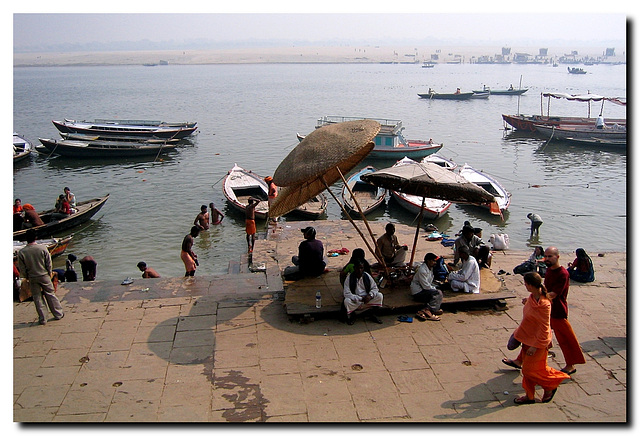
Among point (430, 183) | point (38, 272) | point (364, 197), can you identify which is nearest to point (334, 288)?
point (430, 183)

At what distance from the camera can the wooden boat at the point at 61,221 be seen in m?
15.9

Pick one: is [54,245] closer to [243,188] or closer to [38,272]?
[243,188]

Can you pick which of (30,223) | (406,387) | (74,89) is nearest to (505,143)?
(30,223)

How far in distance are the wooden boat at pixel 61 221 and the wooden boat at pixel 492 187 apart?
12859mm

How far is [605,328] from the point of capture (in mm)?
7754

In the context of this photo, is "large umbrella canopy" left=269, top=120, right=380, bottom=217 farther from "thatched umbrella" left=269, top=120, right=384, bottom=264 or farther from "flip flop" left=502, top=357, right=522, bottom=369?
"flip flop" left=502, top=357, right=522, bottom=369

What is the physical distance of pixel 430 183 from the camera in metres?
8.08

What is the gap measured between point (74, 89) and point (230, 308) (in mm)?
86931

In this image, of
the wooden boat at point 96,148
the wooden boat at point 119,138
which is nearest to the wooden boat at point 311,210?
the wooden boat at point 96,148

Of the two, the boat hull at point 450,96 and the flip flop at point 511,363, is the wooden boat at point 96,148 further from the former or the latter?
the boat hull at point 450,96

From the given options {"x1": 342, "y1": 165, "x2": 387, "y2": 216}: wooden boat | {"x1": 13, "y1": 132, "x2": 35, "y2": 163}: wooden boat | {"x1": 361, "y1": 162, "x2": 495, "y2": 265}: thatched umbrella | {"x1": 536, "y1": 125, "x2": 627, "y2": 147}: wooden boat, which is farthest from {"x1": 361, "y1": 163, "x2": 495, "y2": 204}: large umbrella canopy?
{"x1": 536, "y1": 125, "x2": 627, "y2": 147}: wooden boat

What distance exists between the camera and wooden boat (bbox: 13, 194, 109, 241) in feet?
52.1

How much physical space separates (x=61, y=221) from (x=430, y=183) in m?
13.0

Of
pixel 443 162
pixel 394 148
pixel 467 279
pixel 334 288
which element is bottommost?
pixel 334 288
